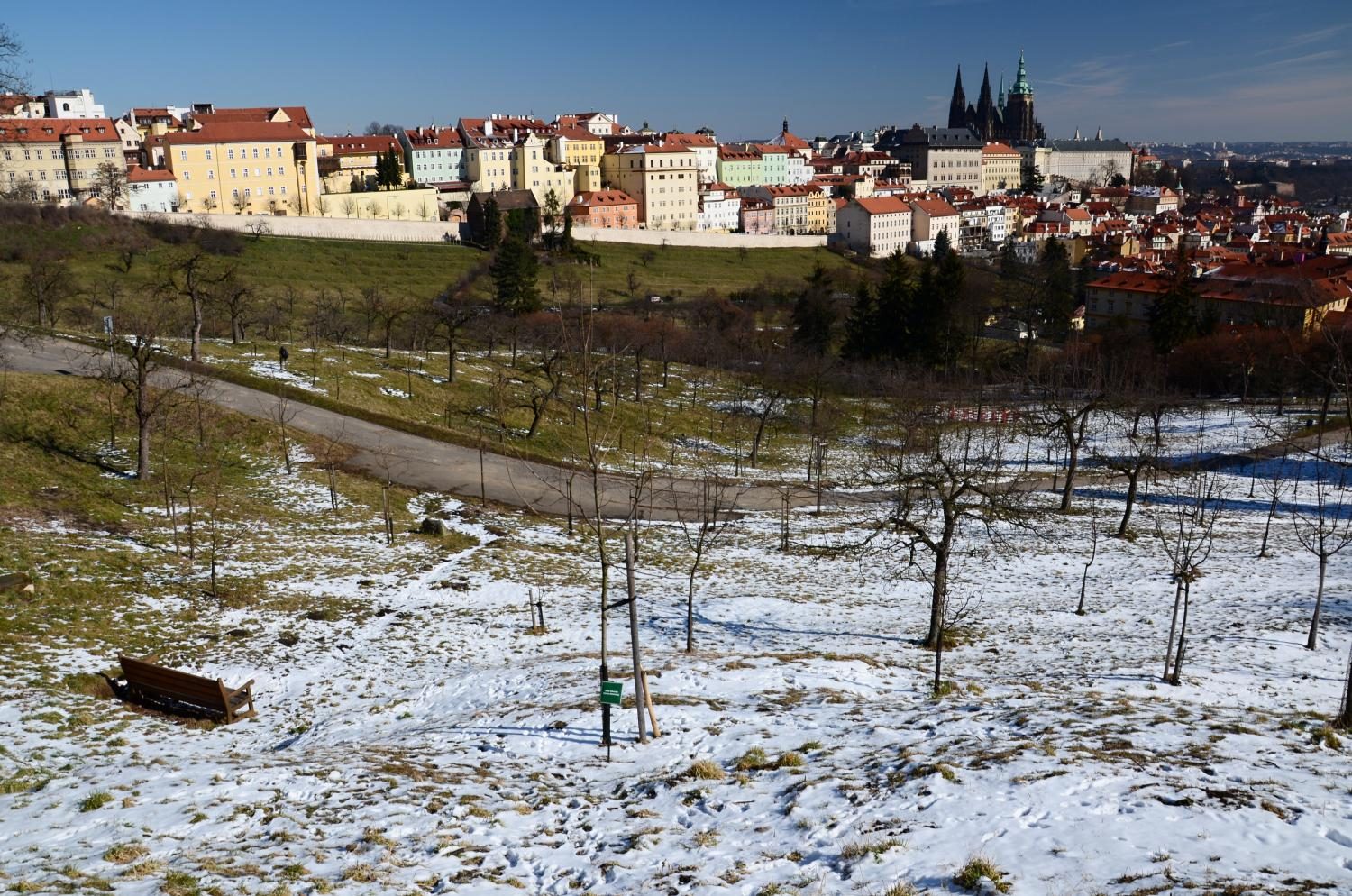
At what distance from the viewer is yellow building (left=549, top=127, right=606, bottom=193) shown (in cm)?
14200

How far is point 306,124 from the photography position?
122 meters

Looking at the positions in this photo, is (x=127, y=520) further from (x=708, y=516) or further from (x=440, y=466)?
(x=708, y=516)

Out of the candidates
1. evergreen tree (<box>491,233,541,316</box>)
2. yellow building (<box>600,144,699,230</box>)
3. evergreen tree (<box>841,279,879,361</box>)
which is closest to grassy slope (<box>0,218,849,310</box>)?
evergreen tree (<box>491,233,541,316</box>)

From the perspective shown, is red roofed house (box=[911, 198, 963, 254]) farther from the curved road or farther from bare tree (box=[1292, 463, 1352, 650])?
the curved road

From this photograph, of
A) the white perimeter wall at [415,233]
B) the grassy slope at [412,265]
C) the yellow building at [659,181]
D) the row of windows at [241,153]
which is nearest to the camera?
the grassy slope at [412,265]

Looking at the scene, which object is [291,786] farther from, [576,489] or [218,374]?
[218,374]

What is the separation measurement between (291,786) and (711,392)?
4511 cm

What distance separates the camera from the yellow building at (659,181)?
451 ft

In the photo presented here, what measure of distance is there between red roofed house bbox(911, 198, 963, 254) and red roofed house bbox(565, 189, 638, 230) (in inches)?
1830

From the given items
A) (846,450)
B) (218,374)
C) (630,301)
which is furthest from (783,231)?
(218,374)

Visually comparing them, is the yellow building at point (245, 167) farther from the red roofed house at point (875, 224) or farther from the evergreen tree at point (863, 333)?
the red roofed house at point (875, 224)

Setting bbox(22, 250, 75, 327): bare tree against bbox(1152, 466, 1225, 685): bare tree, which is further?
bbox(22, 250, 75, 327): bare tree

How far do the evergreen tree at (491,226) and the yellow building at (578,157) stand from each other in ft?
117

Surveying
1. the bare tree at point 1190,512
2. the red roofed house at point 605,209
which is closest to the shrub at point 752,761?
the bare tree at point 1190,512
